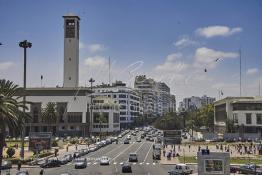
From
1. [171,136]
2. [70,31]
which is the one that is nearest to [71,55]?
[70,31]

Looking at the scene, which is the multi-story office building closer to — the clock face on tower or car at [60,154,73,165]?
the clock face on tower

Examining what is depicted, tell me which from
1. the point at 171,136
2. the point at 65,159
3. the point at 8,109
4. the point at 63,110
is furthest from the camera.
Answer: the point at 63,110

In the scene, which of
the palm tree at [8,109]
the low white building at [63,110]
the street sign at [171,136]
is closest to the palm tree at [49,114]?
the low white building at [63,110]

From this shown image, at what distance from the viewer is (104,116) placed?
170m

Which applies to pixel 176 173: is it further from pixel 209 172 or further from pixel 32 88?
pixel 32 88

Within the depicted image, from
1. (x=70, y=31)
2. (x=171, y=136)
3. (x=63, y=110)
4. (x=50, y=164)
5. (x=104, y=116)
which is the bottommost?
(x=50, y=164)

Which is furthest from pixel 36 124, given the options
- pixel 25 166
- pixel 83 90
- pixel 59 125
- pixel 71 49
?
pixel 25 166

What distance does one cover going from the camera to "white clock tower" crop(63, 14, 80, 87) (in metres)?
158

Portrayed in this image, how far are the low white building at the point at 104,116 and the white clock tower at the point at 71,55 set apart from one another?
1527 centimetres

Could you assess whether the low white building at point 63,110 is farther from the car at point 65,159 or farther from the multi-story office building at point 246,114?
the car at point 65,159

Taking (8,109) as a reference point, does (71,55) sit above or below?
above

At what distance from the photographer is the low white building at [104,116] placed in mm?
166500

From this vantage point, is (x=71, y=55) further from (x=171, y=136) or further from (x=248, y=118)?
(x=171, y=136)

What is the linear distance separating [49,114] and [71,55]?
Answer: 26.0 meters
